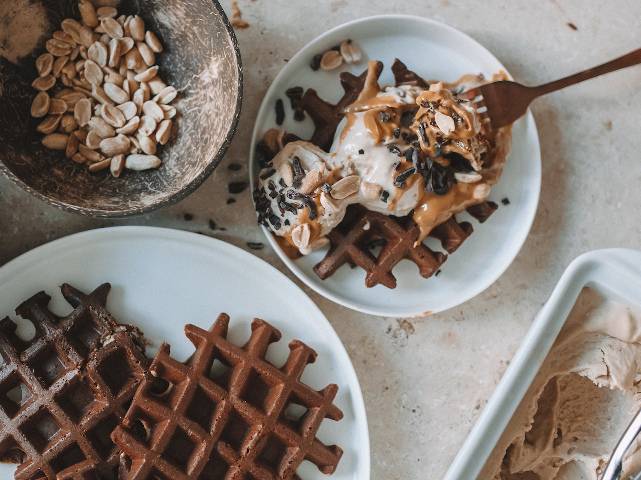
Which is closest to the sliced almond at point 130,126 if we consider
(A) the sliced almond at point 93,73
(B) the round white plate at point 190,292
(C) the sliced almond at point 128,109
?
(C) the sliced almond at point 128,109

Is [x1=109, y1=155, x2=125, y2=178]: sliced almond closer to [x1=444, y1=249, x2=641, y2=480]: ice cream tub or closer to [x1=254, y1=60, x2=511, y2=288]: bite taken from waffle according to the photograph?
[x1=254, y1=60, x2=511, y2=288]: bite taken from waffle

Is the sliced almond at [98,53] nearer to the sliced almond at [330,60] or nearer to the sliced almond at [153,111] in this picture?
the sliced almond at [153,111]

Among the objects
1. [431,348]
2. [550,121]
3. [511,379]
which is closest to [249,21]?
[550,121]

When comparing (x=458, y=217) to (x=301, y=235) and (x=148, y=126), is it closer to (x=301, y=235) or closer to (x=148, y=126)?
(x=301, y=235)

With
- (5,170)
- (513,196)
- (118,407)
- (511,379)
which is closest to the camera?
(5,170)

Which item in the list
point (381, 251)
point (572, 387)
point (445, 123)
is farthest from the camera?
point (572, 387)

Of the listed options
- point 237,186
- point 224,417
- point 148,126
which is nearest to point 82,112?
point 148,126

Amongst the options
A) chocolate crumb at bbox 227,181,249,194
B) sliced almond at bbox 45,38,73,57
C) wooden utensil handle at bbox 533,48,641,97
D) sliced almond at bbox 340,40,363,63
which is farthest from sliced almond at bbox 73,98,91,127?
wooden utensil handle at bbox 533,48,641,97

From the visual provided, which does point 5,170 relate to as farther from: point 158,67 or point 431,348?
point 431,348
